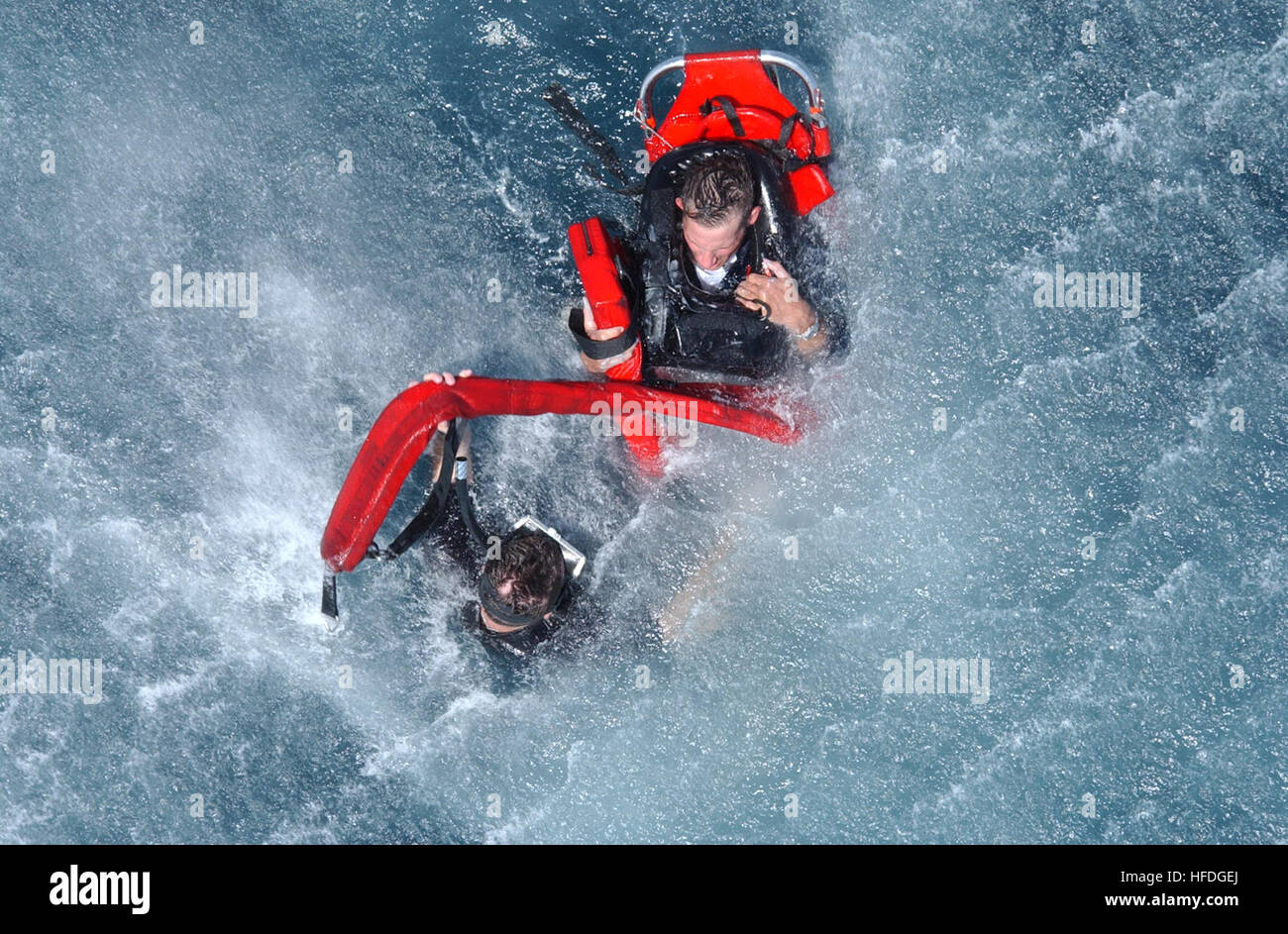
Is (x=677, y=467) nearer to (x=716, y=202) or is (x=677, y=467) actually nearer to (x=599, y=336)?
(x=599, y=336)

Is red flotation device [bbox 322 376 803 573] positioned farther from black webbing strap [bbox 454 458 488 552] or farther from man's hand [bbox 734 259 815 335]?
man's hand [bbox 734 259 815 335]

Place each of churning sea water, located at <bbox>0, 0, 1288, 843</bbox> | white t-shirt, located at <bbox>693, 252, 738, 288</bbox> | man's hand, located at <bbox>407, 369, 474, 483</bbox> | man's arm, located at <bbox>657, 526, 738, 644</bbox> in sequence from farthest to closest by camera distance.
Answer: man's arm, located at <bbox>657, 526, 738, 644</bbox> → churning sea water, located at <bbox>0, 0, 1288, 843</bbox> → white t-shirt, located at <bbox>693, 252, 738, 288</bbox> → man's hand, located at <bbox>407, 369, 474, 483</bbox>

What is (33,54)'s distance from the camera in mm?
8297

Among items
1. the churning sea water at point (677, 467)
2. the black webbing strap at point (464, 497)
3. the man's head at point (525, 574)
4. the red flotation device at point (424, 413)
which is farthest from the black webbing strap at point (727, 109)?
the man's head at point (525, 574)

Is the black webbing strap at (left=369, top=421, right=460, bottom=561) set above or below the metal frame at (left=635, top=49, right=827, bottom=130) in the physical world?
below

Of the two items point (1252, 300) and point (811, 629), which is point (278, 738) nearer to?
point (811, 629)

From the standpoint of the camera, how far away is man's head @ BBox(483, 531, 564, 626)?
6.58 meters

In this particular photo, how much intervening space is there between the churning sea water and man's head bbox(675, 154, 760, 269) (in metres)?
1.70

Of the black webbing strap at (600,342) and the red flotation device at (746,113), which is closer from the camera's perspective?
the black webbing strap at (600,342)

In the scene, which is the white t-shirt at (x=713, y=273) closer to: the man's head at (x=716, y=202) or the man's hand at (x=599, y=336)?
the man's head at (x=716, y=202)

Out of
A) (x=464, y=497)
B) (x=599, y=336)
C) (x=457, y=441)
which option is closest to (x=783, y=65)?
(x=599, y=336)

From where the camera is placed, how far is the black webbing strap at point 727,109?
743cm

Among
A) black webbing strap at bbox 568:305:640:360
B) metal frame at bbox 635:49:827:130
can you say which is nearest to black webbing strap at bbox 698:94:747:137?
metal frame at bbox 635:49:827:130

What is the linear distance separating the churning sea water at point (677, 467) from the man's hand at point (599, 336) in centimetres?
86
